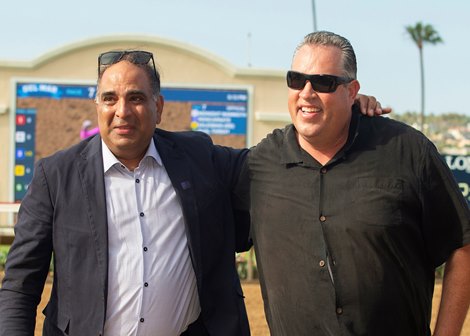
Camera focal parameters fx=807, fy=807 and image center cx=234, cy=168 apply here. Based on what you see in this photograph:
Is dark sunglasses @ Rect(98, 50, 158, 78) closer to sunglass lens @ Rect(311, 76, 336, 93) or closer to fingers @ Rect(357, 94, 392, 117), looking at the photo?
sunglass lens @ Rect(311, 76, 336, 93)

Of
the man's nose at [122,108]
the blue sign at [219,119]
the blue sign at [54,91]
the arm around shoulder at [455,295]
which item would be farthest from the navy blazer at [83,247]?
the blue sign at [54,91]

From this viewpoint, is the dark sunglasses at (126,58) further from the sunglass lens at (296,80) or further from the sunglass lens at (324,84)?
the sunglass lens at (324,84)

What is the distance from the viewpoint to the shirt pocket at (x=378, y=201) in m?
3.17

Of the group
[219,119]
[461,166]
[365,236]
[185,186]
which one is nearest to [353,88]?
[365,236]

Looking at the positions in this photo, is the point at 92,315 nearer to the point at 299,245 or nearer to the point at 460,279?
the point at 299,245

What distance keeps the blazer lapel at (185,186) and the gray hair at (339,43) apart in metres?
0.75

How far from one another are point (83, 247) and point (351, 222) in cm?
110

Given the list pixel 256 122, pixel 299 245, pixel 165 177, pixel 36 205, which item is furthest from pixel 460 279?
pixel 256 122

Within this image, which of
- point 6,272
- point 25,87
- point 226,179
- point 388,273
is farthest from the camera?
point 25,87

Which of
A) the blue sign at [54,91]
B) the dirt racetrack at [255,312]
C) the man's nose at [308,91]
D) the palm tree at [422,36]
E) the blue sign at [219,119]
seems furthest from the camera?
the palm tree at [422,36]

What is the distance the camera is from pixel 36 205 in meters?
3.38

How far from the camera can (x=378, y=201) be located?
3.19 m

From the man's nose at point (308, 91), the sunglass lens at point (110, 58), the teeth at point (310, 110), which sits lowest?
the teeth at point (310, 110)

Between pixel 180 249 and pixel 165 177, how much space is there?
337 millimetres
